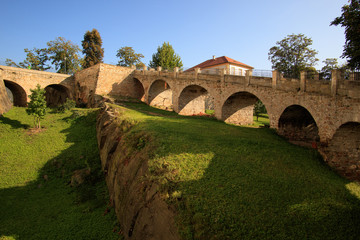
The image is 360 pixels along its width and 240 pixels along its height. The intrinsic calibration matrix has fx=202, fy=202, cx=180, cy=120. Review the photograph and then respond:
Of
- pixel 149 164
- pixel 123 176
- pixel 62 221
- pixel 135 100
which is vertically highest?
pixel 135 100

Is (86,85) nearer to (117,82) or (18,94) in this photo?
(117,82)

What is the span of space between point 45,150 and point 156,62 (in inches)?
1105

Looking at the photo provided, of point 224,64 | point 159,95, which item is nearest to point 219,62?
point 224,64

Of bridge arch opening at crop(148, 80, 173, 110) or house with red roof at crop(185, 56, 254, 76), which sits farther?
house with red roof at crop(185, 56, 254, 76)

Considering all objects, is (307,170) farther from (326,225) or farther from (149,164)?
(149,164)

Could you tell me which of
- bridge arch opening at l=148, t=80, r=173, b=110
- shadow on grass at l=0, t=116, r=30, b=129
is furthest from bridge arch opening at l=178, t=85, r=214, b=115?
shadow on grass at l=0, t=116, r=30, b=129

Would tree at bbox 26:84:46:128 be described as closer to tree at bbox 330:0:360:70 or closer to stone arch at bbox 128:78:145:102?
stone arch at bbox 128:78:145:102

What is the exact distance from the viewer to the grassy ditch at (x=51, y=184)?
9.18m

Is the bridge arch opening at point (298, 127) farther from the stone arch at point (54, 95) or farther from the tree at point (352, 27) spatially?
the stone arch at point (54, 95)

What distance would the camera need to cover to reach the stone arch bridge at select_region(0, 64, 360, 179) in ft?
40.3

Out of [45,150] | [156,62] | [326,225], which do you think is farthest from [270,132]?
[156,62]

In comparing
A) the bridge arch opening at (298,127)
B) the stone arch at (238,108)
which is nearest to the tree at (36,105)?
the stone arch at (238,108)

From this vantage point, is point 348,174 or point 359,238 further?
point 348,174

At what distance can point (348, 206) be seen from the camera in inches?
274
